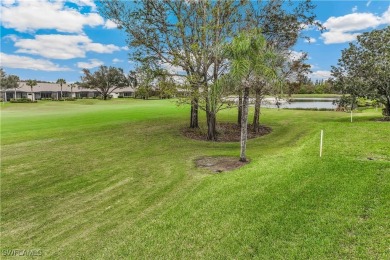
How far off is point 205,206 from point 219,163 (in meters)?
4.87

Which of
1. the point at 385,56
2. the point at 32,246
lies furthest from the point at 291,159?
the point at 385,56

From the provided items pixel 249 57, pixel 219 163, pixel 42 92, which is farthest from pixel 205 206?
pixel 42 92

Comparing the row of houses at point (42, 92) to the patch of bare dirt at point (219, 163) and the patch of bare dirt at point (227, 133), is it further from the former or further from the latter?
the patch of bare dirt at point (219, 163)

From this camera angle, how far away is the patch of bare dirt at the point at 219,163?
1189 cm

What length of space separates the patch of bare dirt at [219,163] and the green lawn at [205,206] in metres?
0.52

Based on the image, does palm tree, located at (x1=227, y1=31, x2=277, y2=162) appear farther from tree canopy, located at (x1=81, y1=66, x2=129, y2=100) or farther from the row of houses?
the row of houses

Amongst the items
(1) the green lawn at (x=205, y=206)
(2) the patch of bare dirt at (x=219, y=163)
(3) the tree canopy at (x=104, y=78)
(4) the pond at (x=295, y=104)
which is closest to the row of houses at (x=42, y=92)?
(3) the tree canopy at (x=104, y=78)

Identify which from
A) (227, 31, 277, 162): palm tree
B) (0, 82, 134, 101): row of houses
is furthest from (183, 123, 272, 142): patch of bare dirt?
(0, 82, 134, 101): row of houses

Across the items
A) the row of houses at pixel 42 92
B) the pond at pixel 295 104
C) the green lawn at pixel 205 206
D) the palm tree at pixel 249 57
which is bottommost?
the green lawn at pixel 205 206

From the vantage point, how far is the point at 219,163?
507 inches

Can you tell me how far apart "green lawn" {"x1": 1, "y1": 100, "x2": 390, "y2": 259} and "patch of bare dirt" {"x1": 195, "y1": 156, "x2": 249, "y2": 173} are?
0.52 metres

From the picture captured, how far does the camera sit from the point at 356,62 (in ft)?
89.3

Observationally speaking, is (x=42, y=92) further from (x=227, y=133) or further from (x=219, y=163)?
(x=219, y=163)

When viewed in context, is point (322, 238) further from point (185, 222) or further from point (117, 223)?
point (117, 223)
